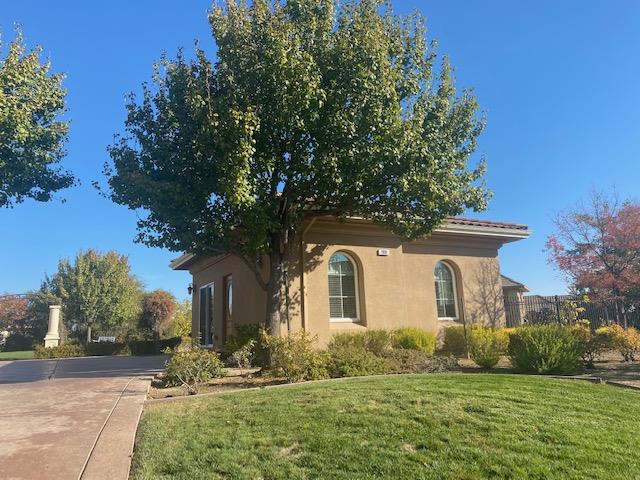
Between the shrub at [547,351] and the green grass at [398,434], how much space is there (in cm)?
246

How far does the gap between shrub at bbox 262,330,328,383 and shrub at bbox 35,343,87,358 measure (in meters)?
18.2

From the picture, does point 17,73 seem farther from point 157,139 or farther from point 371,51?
point 371,51

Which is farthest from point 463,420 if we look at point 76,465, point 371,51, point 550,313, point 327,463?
point 550,313

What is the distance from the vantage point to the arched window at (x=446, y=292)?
54.0 ft

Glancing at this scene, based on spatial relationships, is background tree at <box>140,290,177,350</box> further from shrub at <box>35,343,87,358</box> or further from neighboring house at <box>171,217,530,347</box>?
neighboring house at <box>171,217,530,347</box>

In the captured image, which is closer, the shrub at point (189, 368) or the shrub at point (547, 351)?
the shrub at point (189, 368)

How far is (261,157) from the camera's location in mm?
10320

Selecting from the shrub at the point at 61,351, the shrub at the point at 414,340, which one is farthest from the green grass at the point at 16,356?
the shrub at the point at 414,340

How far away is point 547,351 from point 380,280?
577 cm

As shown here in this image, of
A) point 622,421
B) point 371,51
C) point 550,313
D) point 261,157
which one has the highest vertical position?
point 371,51

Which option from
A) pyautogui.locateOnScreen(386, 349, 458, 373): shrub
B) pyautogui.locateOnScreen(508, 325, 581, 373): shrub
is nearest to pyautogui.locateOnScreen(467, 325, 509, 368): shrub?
pyautogui.locateOnScreen(508, 325, 581, 373): shrub

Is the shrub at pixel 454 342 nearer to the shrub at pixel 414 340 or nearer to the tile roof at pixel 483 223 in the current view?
the shrub at pixel 414 340

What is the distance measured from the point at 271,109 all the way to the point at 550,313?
41.2ft

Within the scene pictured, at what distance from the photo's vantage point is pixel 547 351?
9.85 metres
